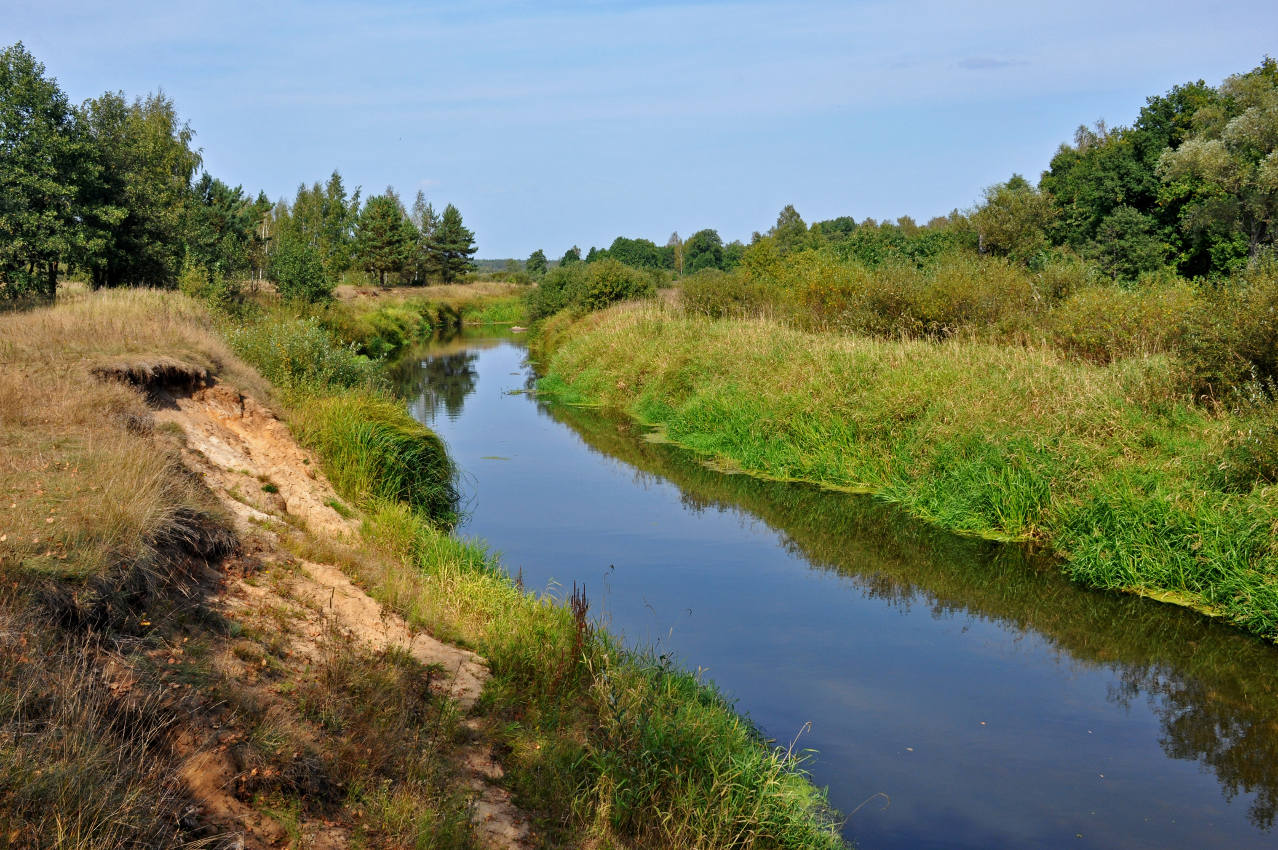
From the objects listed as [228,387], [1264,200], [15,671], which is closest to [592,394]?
[228,387]

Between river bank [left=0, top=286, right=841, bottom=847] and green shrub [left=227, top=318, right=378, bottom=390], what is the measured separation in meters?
3.95

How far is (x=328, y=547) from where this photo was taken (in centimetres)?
871

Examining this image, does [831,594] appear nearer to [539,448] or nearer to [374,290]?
[539,448]

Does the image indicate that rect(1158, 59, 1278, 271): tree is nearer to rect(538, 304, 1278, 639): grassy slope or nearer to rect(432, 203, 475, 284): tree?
rect(538, 304, 1278, 639): grassy slope

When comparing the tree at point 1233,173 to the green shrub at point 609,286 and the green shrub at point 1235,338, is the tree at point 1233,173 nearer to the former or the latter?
the green shrub at point 609,286

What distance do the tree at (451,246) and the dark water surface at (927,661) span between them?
7164 centimetres

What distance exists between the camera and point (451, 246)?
84.8 metres

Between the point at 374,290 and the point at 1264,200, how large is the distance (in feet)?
156

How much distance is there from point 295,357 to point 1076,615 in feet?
38.0

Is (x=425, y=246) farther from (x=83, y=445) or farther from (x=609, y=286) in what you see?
(x=83, y=445)

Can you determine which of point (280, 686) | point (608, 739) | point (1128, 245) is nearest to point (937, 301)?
point (608, 739)

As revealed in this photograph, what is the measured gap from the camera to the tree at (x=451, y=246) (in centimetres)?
8412

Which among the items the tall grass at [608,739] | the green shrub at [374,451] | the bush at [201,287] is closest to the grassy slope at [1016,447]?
the tall grass at [608,739]

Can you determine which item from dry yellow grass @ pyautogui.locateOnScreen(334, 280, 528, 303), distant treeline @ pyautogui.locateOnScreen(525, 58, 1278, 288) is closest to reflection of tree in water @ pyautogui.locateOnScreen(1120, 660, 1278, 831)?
distant treeline @ pyautogui.locateOnScreen(525, 58, 1278, 288)
